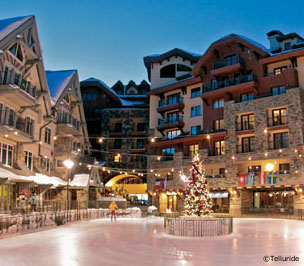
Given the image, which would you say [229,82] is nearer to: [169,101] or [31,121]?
[169,101]

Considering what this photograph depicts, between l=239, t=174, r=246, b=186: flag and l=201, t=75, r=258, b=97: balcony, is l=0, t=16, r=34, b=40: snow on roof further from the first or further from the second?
l=239, t=174, r=246, b=186: flag

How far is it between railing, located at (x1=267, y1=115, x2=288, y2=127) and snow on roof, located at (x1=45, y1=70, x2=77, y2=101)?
882 inches

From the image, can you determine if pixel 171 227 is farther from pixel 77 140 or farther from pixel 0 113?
pixel 77 140

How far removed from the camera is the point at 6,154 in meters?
27.4

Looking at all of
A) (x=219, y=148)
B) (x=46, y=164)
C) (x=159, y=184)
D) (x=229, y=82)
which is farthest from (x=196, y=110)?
(x=46, y=164)

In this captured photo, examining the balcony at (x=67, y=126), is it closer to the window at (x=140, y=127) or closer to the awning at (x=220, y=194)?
the awning at (x=220, y=194)

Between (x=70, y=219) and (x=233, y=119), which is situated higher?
(x=233, y=119)

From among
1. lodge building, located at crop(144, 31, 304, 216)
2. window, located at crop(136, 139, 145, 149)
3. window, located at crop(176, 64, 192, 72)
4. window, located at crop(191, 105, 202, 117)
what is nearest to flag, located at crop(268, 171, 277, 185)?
lodge building, located at crop(144, 31, 304, 216)

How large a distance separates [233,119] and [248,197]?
9039 millimetres

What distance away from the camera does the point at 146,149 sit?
5375 cm

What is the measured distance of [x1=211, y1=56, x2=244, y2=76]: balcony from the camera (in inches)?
1710

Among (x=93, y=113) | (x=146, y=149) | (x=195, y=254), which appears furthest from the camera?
(x=93, y=113)

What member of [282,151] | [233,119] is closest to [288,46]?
[233,119]

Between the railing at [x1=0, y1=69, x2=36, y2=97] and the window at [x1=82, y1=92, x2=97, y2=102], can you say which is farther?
the window at [x1=82, y1=92, x2=97, y2=102]
